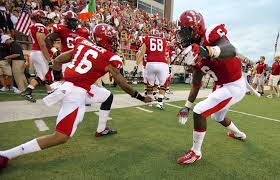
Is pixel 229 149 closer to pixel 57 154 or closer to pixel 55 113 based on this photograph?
pixel 57 154

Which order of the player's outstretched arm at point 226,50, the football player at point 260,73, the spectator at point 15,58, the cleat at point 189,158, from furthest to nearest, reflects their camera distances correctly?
1. the football player at point 260,73
2. the spectator at point 15,58
3. the cleat at point 189,158
4. the player's outstretched arm at point 226,50

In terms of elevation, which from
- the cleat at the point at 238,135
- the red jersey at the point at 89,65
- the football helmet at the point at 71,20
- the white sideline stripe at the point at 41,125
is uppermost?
the football helmet at the point at 71,20

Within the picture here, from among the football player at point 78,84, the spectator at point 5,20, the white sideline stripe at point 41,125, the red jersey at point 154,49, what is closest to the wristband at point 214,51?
the football player at point 78,84

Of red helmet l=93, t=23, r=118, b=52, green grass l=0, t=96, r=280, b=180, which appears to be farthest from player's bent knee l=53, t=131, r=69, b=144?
red helmet l=93, t=23, r=118, b=52

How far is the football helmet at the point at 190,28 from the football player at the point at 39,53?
179 inches

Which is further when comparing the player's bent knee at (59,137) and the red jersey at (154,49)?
the red jersey at (154,49)

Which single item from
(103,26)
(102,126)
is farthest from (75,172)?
(103,26)

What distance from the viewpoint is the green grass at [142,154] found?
3.05m

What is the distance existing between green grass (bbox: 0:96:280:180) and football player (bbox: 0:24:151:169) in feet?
1.06

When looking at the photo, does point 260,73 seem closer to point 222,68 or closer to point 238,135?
point 238,135

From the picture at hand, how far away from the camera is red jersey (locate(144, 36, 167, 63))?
7598 millimetres

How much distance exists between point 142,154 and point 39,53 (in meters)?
4.73

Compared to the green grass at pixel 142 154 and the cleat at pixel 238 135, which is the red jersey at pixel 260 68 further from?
the cleat at pixel 238 135

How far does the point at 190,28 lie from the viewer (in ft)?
10.8
